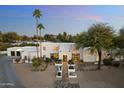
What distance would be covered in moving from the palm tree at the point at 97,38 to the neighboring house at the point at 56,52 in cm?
18

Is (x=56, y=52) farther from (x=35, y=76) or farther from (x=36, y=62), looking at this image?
(x=35, y=76)

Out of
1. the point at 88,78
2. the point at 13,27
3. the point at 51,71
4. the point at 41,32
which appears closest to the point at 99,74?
the point at 88,78

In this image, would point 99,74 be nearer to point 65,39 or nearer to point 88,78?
point 88,78

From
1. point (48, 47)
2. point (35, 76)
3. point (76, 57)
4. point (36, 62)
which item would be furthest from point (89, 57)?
point (35, 76)

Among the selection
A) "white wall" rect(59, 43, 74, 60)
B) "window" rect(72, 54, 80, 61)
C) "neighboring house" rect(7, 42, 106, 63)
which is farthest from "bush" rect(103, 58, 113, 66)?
"white wall" rect(59, 43, 74, 60)

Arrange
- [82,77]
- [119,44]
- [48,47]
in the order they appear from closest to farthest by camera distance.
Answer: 1. [82,77]
2. [119,44]
3. [48,47]

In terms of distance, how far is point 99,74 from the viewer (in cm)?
1003

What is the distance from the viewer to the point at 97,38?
33.3 ft

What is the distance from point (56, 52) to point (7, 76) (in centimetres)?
149

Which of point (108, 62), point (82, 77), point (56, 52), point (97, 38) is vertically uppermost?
point (97, 38)

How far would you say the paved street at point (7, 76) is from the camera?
387 inches

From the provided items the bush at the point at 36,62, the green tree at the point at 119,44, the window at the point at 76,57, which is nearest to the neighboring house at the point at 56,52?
the window at the point at 76,57

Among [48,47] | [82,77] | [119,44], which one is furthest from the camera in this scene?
[48,47]

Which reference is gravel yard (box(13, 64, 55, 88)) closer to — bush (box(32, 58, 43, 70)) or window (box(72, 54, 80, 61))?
bush (box(32, 58, 43, 70))
